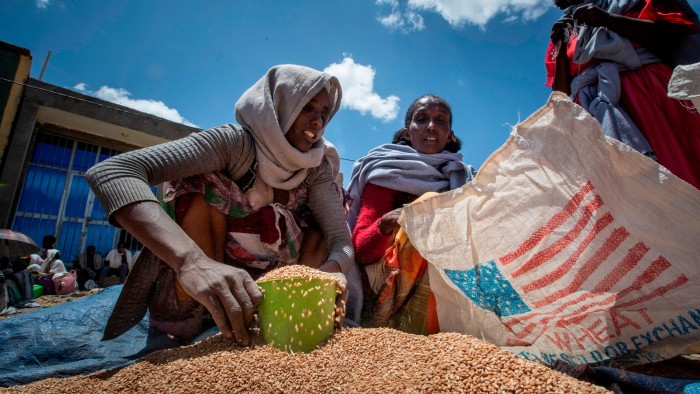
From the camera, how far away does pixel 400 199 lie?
2611mm

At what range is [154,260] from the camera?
5.89 feet

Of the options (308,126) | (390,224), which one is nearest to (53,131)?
(308,126)

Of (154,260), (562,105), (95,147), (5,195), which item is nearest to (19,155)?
(5,195)

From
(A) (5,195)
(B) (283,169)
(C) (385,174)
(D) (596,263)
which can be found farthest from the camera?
(A) (5,195)

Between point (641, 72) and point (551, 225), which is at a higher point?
point (641, 72)

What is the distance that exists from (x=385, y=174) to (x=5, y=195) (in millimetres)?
9413

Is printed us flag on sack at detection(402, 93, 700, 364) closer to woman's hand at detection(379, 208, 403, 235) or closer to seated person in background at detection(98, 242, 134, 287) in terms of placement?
woman's hand at detection(379, 208, 403, 235)

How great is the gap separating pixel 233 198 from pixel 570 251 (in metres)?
1.54

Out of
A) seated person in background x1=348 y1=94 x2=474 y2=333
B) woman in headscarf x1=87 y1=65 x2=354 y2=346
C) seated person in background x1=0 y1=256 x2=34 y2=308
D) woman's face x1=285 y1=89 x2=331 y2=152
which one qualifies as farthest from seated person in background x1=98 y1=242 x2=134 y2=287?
woman's face x1=285 y1=89 x2=331 y2=152

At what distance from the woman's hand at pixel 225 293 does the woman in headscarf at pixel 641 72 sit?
6.46 ft

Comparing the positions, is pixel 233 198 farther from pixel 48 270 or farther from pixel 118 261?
pixel 118 261

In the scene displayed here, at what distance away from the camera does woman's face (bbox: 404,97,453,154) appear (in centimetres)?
288

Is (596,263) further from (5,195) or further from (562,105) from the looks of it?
(5,195)

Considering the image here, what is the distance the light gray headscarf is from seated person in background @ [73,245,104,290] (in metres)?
8.58
